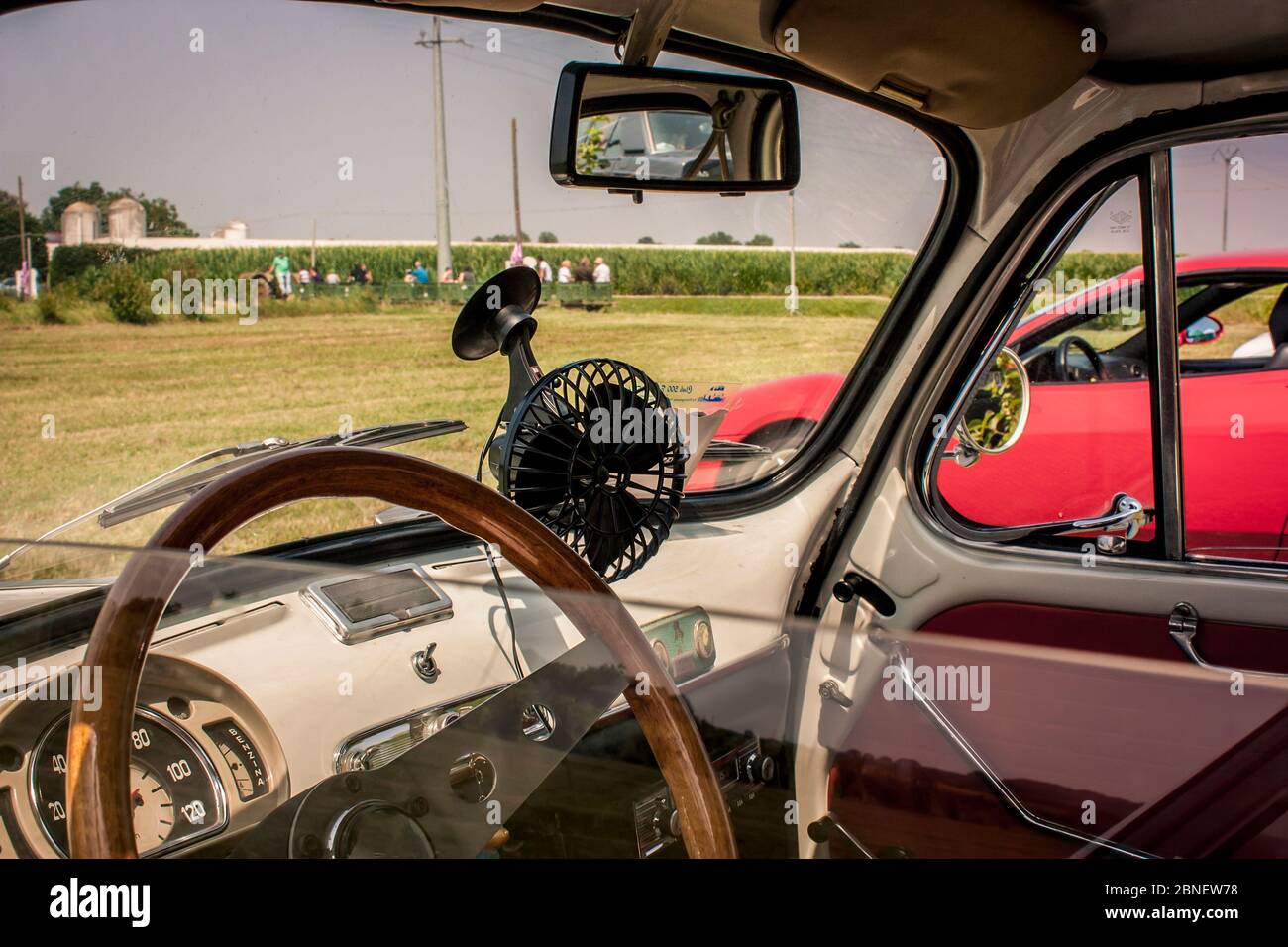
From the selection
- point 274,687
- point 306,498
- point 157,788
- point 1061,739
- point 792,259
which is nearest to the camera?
point 306,498

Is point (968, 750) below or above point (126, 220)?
below

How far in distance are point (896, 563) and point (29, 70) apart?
196 centimetres

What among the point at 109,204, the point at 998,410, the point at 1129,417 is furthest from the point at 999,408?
the point at 109,204

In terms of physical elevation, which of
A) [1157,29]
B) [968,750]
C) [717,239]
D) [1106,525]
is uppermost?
[1157,29]

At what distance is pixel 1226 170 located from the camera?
6.98ft

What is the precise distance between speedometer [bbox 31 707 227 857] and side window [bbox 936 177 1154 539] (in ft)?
5.78

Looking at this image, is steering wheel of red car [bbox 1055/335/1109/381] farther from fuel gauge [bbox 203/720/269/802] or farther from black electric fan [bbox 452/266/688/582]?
fuel gauge [bbox 203/720/269/802]

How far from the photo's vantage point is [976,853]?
7.19 ft

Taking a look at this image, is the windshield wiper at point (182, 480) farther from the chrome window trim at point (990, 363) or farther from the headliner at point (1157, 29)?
the chrome window trim at point (990, 363)

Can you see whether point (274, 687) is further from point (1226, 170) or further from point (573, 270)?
point (1226, 170)

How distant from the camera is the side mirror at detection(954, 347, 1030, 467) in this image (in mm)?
2537

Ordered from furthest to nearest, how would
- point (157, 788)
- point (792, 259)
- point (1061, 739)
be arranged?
point (792, 259) < point (1061, 739) < point (157, 788)

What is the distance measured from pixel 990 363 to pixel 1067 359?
0.17 metres
